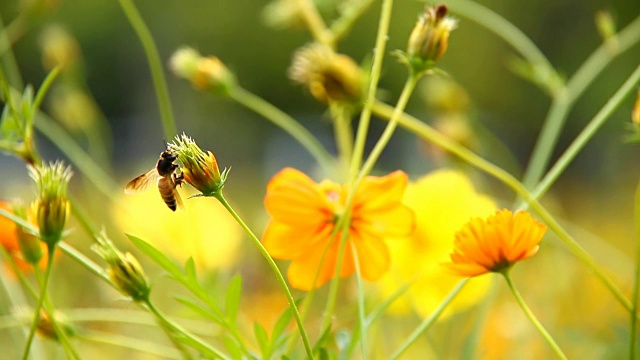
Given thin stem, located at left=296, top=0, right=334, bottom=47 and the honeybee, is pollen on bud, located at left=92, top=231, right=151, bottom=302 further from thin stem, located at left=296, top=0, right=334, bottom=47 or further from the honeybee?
thin stem, located at left=296, top=0, right=334, bottom=47

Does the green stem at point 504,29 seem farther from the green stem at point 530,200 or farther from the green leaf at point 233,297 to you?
the green leaf at point 233,297

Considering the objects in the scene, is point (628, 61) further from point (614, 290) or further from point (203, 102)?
point (614, 290)

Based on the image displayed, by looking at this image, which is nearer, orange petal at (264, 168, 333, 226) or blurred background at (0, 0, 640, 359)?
orange petal at (264, 168, 333, 226)

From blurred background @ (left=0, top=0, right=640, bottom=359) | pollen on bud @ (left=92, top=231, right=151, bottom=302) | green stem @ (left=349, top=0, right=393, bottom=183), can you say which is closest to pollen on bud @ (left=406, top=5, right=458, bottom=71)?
green stem @ (left=349, top=0, right=393, bottom=183)

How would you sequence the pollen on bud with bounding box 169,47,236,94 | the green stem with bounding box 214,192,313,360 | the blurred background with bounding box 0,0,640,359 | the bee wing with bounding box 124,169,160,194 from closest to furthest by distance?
the green stem with bounding box 214,192,313,360 → the bee wing with bounding box 124,169,160,194 → the pollen on bud with bounding box 169,47,236,94 → the blurred background with bounding box 0,0,640,359

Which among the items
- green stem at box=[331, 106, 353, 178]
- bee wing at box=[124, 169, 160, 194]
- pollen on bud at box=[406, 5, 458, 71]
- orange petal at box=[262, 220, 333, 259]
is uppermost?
green stem at box=[331, 106, 353, 178]

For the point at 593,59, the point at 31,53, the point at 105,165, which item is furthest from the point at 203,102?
the point at 593,59

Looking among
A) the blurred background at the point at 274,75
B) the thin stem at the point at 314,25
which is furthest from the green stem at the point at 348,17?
the blurred background at the point at 274,75
